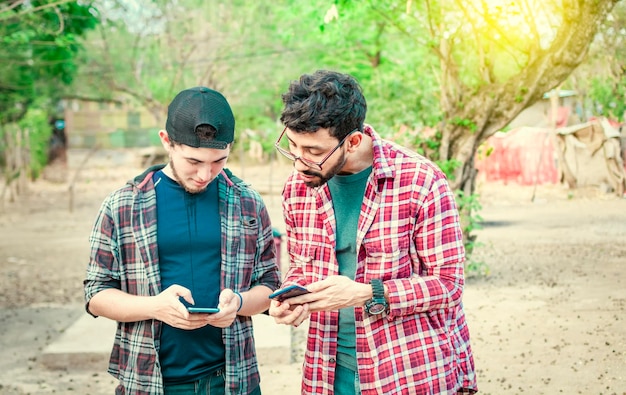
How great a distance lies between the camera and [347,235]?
8.29ft

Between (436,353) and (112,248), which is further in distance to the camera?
(112,248)

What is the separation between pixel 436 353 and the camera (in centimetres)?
242

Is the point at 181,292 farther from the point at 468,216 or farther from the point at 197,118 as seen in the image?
the point at 468,216

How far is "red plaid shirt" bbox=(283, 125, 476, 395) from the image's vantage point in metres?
2.38

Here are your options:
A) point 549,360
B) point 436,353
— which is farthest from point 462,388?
point 549,360

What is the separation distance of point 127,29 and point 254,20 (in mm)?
3310

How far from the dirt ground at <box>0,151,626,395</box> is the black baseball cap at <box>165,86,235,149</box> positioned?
11.2 feet

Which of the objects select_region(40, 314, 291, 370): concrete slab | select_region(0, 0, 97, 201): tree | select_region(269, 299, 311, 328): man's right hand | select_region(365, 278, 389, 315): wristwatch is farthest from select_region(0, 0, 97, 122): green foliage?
select_region(365, 278, 389, 315): wristwatch

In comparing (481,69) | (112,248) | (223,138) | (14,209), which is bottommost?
(14,209)

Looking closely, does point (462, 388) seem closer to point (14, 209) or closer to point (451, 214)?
point (451, 214)

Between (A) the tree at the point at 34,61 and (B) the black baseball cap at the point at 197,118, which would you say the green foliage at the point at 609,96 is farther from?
(A) the tree at the point at 34,61

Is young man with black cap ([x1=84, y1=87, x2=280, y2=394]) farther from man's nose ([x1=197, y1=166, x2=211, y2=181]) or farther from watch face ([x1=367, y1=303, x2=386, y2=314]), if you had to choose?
watch face ([x1=367, y1=303, x2=386, y2=314])

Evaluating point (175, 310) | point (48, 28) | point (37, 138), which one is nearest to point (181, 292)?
point (175, 310)

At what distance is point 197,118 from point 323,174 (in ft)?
1.56
